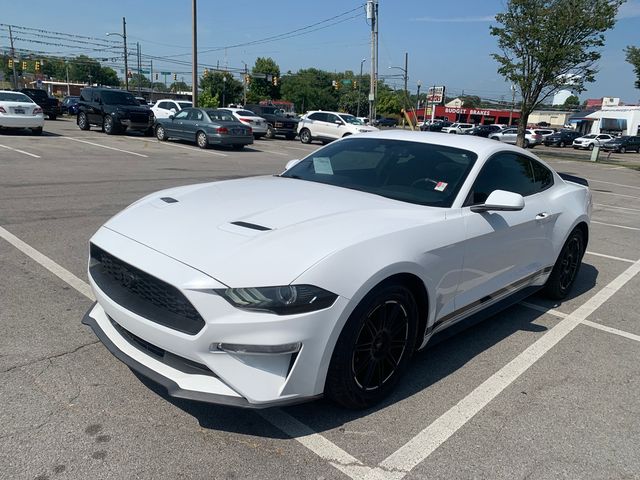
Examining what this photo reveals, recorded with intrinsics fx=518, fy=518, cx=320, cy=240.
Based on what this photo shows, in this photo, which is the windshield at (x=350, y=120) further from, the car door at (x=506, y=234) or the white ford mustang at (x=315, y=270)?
the white ford mustang at (x=315, y=270)

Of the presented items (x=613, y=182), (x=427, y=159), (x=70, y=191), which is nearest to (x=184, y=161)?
(x=70, y=191)

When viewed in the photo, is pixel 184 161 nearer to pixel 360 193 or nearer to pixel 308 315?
pixel 360 193

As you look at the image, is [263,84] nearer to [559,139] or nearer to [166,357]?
[559,139]

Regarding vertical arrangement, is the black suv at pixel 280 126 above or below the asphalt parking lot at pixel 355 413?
above

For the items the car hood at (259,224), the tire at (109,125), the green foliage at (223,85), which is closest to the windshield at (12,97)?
the tire at (109,125)

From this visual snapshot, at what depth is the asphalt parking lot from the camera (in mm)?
2537

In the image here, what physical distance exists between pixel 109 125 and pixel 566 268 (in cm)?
2131

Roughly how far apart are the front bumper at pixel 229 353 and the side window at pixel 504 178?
1.76m

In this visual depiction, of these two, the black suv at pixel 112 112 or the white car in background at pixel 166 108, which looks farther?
the white car in background at pixel 166 108

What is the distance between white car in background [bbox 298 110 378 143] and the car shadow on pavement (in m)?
22.1

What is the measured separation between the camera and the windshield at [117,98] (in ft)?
75.0

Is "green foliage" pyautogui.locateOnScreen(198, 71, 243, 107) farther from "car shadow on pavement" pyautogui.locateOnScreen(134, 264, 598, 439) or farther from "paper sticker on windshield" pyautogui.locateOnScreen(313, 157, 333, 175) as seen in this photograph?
"car shadow on pavement" pyautogui.locateOnScreen(134, 264, 598, 439)

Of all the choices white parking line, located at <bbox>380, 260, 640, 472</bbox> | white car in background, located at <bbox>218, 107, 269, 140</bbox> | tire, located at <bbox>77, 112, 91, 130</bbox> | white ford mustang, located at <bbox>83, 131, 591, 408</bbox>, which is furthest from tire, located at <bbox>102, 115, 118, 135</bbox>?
white parking line, located at <bbox>380, 260, 640, 472</bbox>

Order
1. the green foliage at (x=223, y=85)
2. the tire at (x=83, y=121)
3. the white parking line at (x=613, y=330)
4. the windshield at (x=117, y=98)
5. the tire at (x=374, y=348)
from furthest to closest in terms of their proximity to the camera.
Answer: the green foliage at (x=223, y=85) → the tire at (x=83, y=121) → the windshield at (x=117, y=98) → the white parking line at (x=613, y=330) → the tire at (x=374, y=348)
